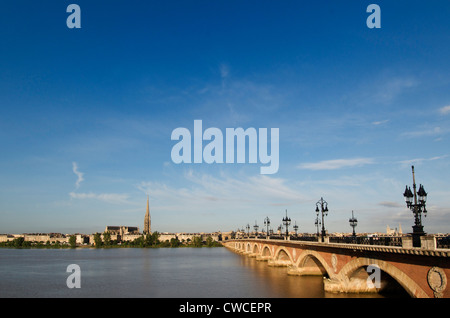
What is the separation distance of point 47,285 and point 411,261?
39879 mm

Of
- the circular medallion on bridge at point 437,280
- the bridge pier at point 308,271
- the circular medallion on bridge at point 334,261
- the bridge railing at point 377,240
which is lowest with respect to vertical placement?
the bridge pier at point 308,271

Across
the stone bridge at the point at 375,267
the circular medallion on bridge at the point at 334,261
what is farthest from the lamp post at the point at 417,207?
the circular medallion on bridge at the point at 334,261

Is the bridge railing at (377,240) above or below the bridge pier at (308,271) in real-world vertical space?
above

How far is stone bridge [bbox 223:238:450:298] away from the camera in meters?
19.2

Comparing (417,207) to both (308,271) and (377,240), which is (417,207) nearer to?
(377,240)

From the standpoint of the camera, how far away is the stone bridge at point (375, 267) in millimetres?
19219

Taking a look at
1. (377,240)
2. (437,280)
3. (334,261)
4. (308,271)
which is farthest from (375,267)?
(308,271)

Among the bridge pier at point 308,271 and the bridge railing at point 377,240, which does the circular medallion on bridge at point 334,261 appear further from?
the bridge pier at point 308,271

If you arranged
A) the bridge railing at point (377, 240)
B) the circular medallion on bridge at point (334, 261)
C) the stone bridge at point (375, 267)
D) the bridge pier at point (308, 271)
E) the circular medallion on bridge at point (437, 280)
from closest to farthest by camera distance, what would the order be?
1. the circular medallion on bridge at point (437, 280)
2. the stone bridge at point (375, 267)
3. the bridge railing at point (377, 240)
4. the circular medallion on bridge at point (334, 261)
5. the bridge pier at point (308, 271)

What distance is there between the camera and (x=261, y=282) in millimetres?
45375

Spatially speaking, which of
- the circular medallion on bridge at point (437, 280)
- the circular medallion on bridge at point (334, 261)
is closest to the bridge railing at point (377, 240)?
the circular medallion on bridge at point (334, 261)

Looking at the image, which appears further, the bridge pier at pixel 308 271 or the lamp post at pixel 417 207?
the bridge pier at pixel 308 271

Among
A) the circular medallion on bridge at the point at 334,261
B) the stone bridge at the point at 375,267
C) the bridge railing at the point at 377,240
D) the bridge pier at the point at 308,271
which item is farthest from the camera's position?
the bridge pier at the point at 308,271
